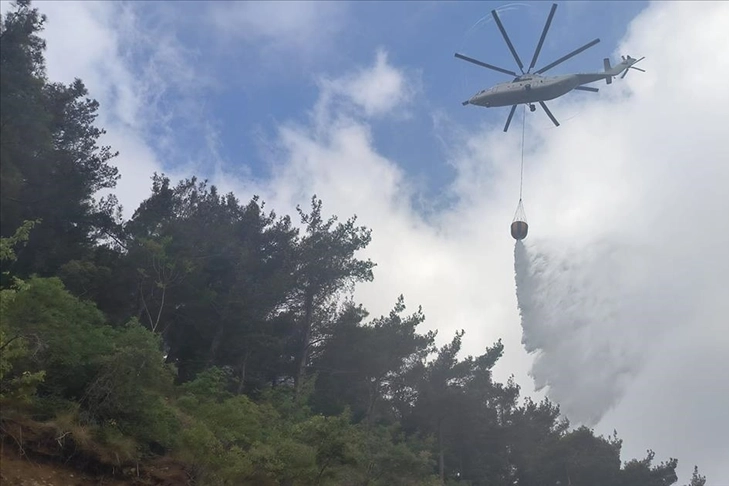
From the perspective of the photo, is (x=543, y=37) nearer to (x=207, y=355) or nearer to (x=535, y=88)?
(x=535, y=88)

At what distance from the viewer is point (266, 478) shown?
20625 millimetres

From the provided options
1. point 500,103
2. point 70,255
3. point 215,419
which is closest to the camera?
point 215,419

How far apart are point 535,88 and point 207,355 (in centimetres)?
2391

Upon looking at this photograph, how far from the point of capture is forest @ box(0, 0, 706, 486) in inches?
797

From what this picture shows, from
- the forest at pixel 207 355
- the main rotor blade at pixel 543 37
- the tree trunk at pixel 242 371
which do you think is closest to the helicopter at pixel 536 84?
the main rotor blade at pixel 543 37

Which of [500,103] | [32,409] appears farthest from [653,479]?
[32,409]

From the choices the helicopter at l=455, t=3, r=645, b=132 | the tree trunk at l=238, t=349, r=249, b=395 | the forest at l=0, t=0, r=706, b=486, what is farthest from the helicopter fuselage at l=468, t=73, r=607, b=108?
the tree trunk at l=238, t=349, r=249, b=395

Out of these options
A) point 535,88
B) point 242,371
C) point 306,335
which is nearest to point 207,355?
point 242,371

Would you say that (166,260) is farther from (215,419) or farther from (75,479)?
(75,479)

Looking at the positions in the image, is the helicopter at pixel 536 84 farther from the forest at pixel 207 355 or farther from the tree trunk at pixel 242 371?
the tree trunk at pixel 242 371

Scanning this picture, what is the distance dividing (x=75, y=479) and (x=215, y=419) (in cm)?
469

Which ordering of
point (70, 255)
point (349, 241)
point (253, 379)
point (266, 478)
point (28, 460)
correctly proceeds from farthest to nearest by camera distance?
point (349, 241) → point (253, 379) → point (70, 255) → point (266, 478) → point (28, 460)

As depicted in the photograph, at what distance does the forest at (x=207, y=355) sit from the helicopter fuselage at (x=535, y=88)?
13.2 metres

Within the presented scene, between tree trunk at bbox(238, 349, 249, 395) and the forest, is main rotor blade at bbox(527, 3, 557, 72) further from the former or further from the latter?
tree trunk at bbox(238, 349, 249, 395)
